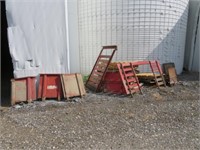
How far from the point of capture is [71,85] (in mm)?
5312

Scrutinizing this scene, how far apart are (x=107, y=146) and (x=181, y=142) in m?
1.10

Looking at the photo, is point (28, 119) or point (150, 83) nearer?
point (28, 119)

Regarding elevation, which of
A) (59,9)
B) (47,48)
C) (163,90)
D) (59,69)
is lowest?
(163,90)

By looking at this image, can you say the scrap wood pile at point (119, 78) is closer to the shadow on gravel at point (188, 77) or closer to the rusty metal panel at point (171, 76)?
the rusty metal panel at point (171, 76)

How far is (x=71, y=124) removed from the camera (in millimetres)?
3666

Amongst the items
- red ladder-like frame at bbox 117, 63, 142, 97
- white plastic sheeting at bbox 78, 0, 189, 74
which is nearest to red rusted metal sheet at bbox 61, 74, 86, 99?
red ladder-like frame at bbox 117, 63, 142, 97

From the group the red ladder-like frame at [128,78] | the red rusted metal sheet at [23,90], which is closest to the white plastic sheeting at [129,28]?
the red ladder-like frame at [128,78]

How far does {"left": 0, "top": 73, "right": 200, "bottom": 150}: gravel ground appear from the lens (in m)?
3.02

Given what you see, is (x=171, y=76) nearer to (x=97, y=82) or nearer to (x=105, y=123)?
(x=97, y=82)

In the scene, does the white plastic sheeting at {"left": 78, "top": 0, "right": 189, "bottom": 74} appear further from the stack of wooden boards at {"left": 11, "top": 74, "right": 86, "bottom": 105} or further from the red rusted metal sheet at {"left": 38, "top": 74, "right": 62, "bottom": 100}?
the red rusted metal sheet at {"left": 38, "top": 74, "right": 62, "bottom": 100}

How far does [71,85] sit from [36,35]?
1.56 meters

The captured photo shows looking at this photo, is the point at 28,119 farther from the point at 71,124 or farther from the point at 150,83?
the point at 150,83

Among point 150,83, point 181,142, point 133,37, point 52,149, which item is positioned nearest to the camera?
point 52,149

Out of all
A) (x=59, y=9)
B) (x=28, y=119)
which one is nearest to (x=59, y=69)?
(x=59, y=9)
